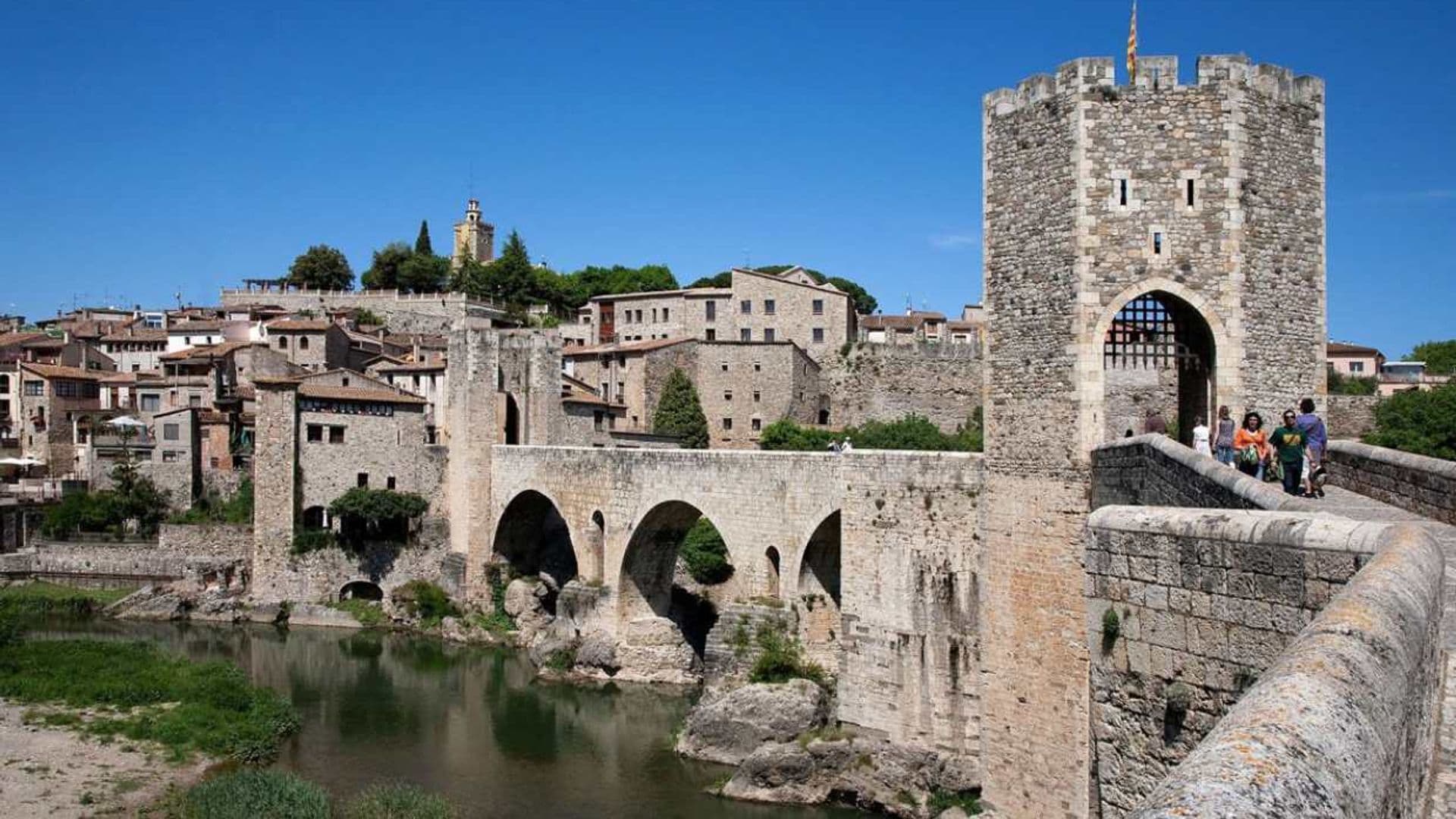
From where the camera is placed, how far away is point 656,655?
113 feet

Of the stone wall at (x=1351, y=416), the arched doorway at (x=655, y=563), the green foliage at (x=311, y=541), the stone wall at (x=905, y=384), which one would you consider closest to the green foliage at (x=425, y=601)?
the green foliage at (x=311, y=541)

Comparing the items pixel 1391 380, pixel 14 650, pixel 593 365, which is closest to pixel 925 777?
pixel 14 650

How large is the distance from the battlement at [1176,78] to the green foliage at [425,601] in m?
30.9

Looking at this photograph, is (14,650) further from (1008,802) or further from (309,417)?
(1008,802)

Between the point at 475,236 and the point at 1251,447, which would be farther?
the point at 475,236

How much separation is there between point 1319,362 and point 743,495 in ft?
52.2

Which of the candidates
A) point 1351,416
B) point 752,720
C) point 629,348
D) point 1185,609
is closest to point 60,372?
point 629,348

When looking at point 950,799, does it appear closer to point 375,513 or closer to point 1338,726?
point 1338,726

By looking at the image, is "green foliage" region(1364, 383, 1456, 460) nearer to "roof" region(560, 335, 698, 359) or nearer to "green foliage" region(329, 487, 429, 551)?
"roof" region(560, 335, 698, 359)

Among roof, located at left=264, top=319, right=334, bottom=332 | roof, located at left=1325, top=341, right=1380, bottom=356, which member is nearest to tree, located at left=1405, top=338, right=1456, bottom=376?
roof, located at left=1325, top=341, right=1380, bottom=356

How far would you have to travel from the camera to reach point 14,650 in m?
32.3

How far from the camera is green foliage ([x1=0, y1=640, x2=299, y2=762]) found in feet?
86.0

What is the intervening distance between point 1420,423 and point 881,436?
62.8 feet

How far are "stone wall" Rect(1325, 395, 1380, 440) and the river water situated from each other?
87.8 ft
